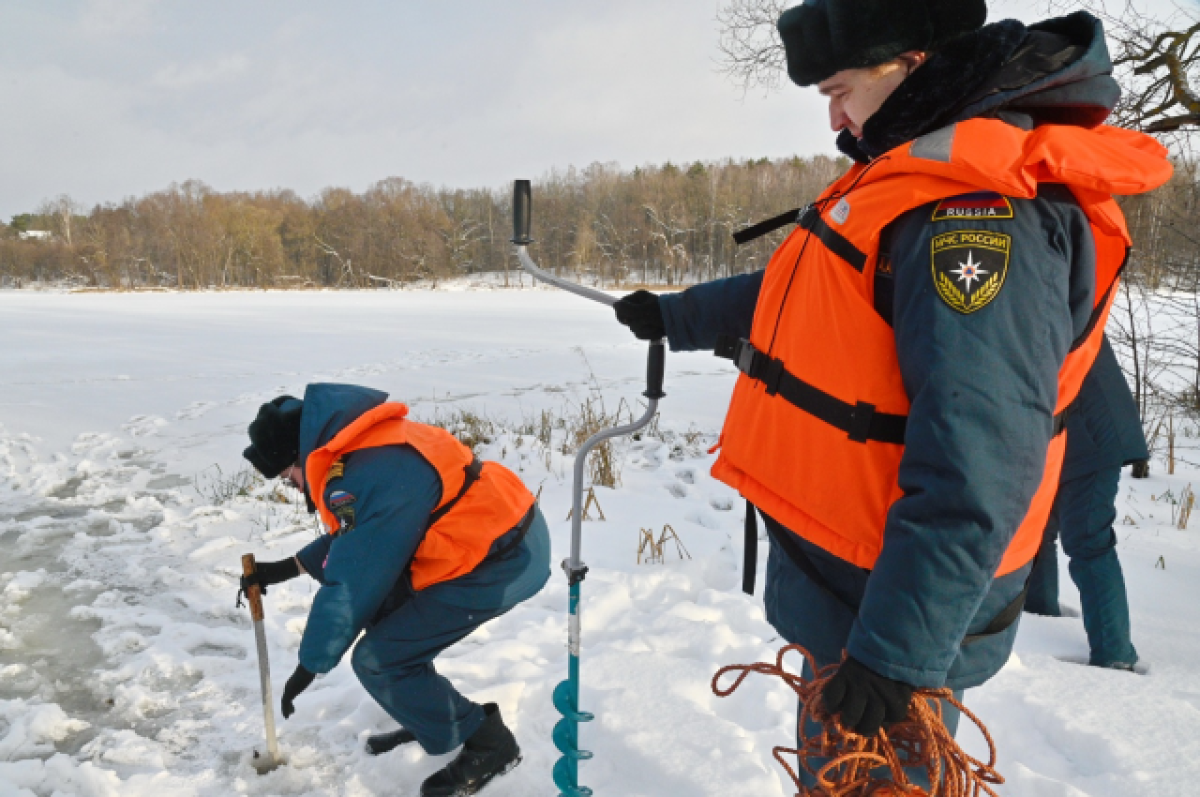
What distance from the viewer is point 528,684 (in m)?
2.89

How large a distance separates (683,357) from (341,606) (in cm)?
1143

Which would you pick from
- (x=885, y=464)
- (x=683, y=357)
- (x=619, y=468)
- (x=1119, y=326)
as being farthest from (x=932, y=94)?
(x=683, y=357)

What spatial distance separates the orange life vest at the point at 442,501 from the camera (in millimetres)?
2322

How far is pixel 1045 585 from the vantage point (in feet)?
10.7

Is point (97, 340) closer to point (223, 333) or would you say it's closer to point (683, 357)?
point (223, 333)

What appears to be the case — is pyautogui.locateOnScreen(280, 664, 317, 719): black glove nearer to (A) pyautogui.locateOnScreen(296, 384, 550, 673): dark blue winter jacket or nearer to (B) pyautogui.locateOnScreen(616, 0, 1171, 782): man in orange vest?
(A) pyautogui.locateOnScreen(296, 384, 550, 673): dark blue winter jacket

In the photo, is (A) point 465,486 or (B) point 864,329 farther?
(A) point 465,486

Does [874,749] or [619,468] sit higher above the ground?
[874,749]

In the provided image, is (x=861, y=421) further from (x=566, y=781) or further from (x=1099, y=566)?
(x=1099, y=566)

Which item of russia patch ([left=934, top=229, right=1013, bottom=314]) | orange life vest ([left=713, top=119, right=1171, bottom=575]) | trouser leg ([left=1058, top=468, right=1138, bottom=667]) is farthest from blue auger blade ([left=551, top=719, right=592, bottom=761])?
trouser leg ([left=1058, top=468, right=1138, bottom=667])

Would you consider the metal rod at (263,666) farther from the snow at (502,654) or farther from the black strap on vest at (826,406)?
the black strap on vest at (826,406)

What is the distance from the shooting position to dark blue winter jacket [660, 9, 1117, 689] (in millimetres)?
1014

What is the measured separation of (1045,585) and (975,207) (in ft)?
9.42

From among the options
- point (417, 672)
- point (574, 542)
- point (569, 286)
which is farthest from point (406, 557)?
point (569, 286)
